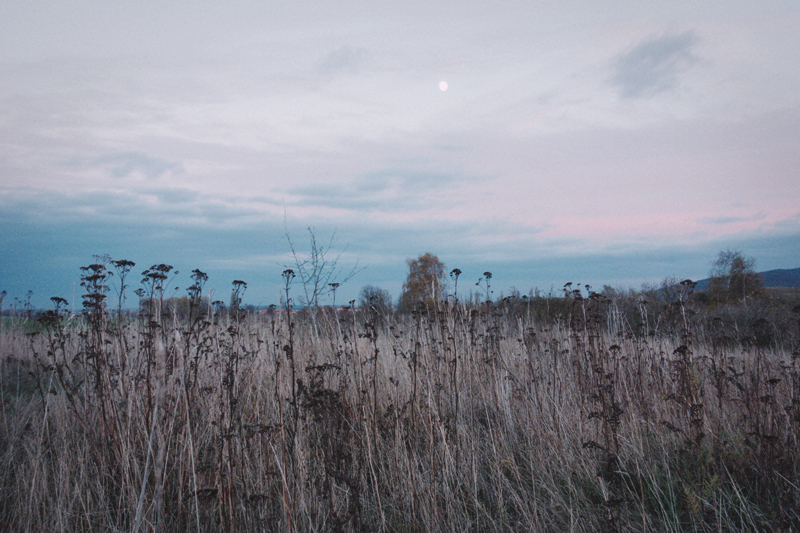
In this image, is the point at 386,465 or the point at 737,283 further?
the point at 737,283

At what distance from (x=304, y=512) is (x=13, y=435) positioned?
3.69 meters

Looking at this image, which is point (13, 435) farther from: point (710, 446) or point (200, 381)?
point (710, 446)

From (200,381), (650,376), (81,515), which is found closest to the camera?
(81,515)

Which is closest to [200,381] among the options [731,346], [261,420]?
[261,420]

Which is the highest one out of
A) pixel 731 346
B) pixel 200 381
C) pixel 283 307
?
pixel 283 307

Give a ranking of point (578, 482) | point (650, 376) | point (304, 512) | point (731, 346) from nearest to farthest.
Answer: point (304, 512), point (578, 482), point (650, 376), point (731, 346)

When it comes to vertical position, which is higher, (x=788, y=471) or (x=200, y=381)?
(x=200, y=381)

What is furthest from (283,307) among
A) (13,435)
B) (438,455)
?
(13,435)

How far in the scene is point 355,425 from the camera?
4051mm

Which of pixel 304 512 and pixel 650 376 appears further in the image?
pixel 650 376

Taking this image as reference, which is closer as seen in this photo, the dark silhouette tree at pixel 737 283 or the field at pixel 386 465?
the field at pixel 386 465

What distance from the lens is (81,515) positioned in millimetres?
2959

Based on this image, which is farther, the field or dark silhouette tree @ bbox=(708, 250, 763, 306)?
dark silhouette tree @ bbox=(708, 250, 763, 306)

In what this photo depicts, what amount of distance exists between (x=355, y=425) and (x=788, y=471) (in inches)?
130
